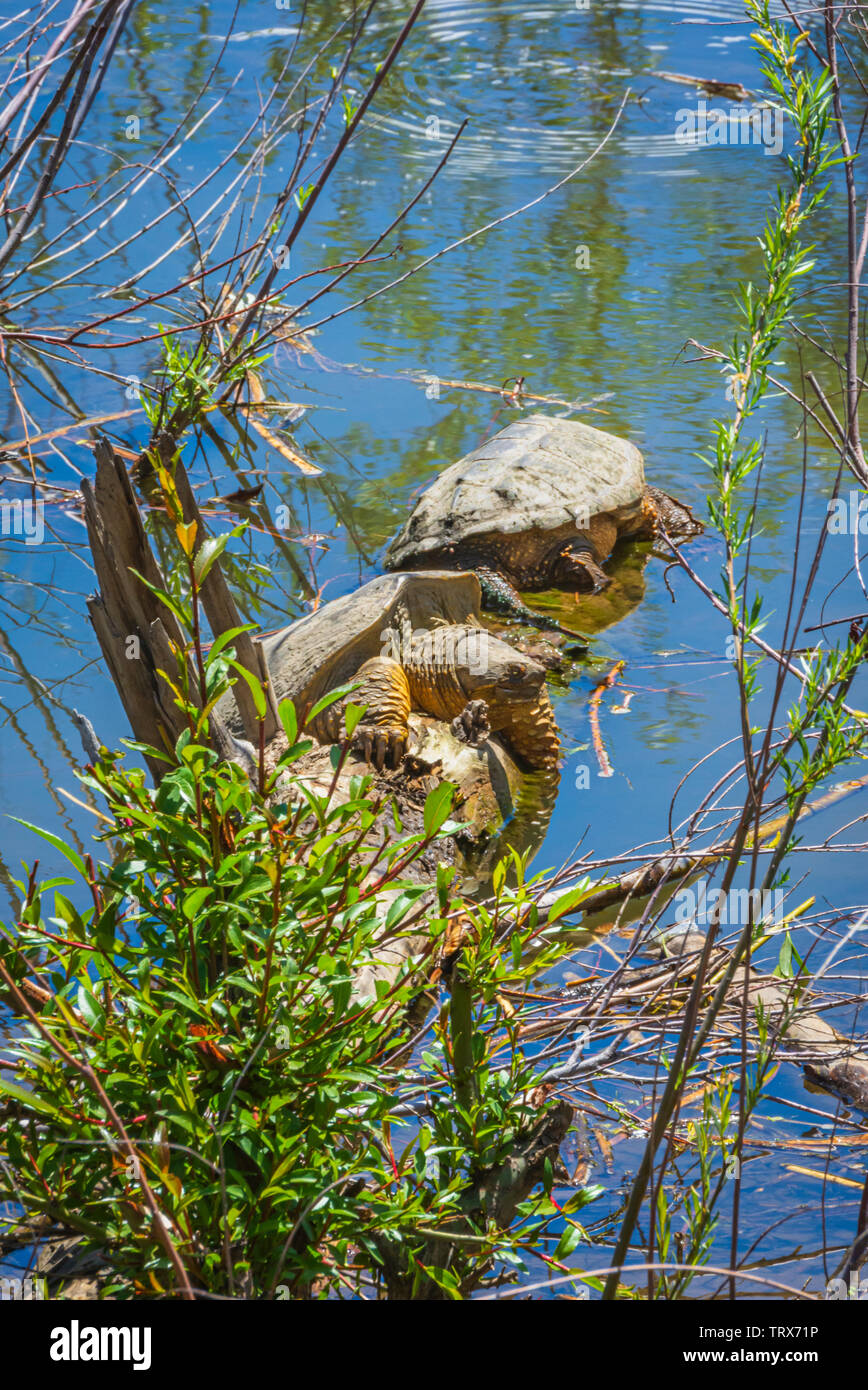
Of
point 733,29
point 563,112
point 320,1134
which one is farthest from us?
point 733,29

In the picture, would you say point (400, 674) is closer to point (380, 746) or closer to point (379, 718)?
point (379, 718)

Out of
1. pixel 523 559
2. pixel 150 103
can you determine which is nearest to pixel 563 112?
pixel 150 103

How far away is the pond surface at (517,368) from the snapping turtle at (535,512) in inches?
8.3

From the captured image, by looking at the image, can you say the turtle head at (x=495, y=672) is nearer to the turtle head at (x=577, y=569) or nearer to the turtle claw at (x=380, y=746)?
the turtle claw at (x=380, y=746)

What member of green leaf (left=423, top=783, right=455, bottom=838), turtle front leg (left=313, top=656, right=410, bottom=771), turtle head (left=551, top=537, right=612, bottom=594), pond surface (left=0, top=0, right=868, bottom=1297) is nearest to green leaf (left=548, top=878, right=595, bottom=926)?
green leaf (left=423, top=783, right=455, bottom=838)

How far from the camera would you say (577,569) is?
18.0 ft

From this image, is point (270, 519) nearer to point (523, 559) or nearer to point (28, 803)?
point (523, 559)

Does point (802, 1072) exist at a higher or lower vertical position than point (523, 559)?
lower

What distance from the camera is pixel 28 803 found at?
340 cm

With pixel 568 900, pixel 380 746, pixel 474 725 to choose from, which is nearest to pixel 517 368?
pixel 474 725

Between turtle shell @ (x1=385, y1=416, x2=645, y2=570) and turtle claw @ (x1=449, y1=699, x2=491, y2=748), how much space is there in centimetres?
135

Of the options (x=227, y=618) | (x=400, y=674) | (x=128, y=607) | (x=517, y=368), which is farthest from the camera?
(x=517, y=368)

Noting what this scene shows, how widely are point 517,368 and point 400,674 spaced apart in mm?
2967
